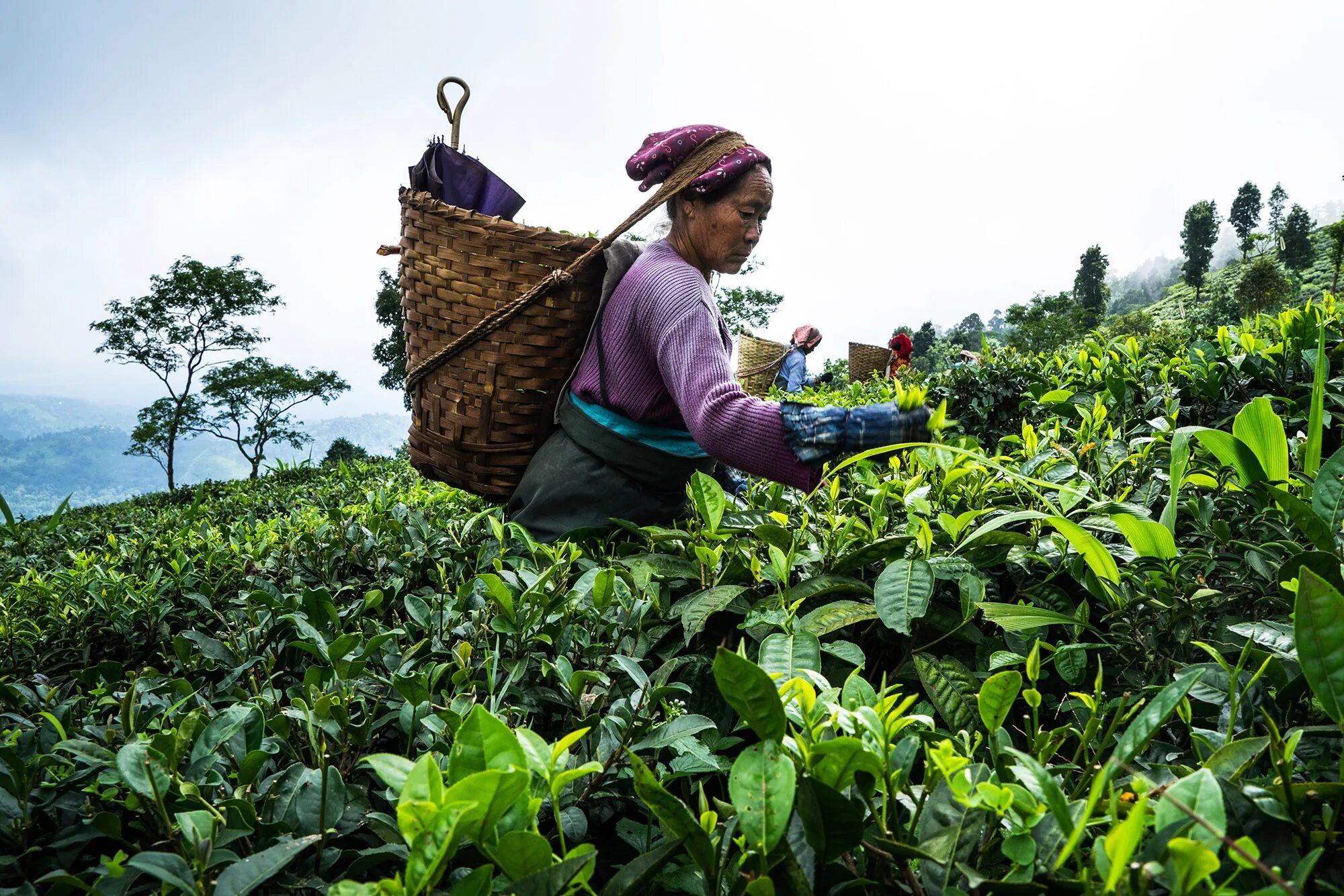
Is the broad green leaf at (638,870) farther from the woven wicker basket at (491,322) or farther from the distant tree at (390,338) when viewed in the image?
the distant tree at (390,338)

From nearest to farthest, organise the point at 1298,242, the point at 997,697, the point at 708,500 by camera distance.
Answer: the point at 997,697, the point at 708,500, the point at 1298,242

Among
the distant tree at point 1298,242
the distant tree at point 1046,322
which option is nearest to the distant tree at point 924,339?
the distant tree at point 1046,322

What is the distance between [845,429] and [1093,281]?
6337 centimetres

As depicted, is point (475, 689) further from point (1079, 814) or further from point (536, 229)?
point (536, 229)

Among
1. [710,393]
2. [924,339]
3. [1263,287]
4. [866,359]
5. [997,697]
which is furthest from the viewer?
[924,339]

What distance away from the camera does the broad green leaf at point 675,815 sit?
0.56 meters

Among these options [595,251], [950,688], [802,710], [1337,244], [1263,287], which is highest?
[1337,244]

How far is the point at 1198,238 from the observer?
58000mm

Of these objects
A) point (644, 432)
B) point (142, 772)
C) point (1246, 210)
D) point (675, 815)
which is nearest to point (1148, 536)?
point (675, 815)

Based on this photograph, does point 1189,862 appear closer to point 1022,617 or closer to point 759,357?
point 1022,617

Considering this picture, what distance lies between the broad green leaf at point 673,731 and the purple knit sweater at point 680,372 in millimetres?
955

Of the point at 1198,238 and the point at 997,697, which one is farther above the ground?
the point at 1198,238

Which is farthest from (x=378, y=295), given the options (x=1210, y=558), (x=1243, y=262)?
(x=1243, y=262)

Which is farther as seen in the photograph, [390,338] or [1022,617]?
[390,338]
